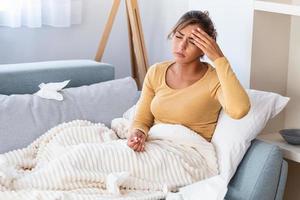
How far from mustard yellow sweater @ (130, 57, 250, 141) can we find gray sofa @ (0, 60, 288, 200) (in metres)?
0.17

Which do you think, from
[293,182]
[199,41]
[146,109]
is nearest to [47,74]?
[146,109]

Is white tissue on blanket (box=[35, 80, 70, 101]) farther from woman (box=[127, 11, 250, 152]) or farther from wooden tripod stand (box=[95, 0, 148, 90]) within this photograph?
wooden tripod stand (box=[95, 0, 148, 90])

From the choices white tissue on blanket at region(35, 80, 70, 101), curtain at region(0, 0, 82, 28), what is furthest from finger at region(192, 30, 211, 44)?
curtain at region(0, 0, 82, 28)

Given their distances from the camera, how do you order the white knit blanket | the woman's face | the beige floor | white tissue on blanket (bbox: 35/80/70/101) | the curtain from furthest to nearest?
the curtain, the beige floor, white tissue on blanket (bbox: 35/80/70/101), the woman's face, the white knit blanket

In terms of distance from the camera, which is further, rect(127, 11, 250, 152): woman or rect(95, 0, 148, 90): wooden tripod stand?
rect(95, 0, 148, 90): wooden tripod stand

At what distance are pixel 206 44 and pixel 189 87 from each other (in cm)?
18

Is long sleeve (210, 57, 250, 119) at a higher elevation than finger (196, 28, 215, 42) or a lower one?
lower

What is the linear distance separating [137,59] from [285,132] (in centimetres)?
98

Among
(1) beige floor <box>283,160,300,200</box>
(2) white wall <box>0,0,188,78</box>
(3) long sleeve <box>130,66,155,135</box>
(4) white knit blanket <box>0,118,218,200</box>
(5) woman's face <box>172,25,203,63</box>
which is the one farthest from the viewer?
(2) white wall <box>0,0,188,78</box>

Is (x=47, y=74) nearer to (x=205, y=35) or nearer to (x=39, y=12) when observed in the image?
(x=39, y=12)

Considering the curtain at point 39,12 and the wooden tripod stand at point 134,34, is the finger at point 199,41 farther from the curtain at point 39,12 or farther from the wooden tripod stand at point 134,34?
the curtain at point 39,12

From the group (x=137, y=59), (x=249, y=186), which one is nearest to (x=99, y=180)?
(x=249, y=186)

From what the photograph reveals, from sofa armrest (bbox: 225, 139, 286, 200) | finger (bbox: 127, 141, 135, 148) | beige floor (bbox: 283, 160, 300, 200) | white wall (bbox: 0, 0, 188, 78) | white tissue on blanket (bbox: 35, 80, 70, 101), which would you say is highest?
white wall (bbox: 0, 0, 188, 78)

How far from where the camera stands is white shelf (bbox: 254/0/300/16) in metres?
2.04
